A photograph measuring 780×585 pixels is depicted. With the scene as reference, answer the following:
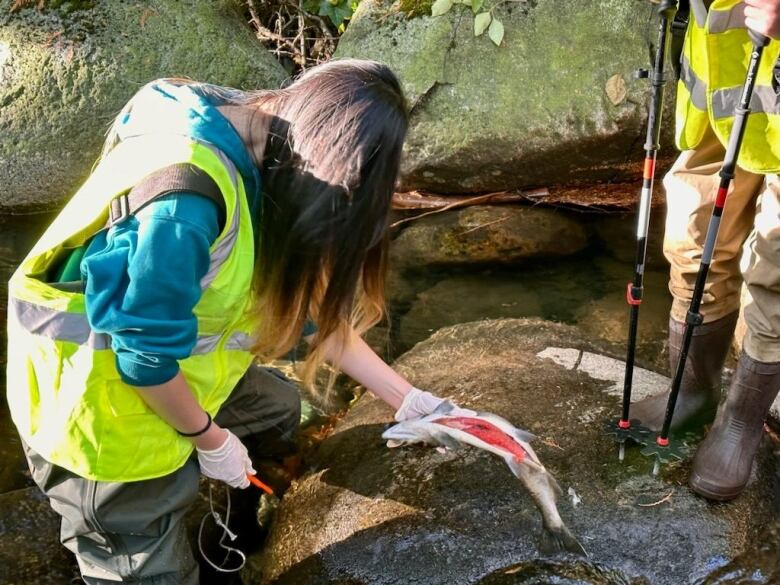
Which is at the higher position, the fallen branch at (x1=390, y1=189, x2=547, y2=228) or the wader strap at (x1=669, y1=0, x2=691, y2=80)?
the wader strap at (x1=669, y1=0, x2=691, y2=80)

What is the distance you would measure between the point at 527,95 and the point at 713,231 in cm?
296

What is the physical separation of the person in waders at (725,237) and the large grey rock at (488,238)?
2.23 m

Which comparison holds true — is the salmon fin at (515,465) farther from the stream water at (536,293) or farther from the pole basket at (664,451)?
the stream water at (536,293)

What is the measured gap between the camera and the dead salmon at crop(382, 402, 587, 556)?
7.59ft

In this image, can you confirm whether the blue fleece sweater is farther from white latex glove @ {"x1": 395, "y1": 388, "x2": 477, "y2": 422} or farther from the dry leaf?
the dry leaf

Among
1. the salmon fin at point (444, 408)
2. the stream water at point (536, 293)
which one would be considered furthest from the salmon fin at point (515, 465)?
the stream water at point (536, 293)

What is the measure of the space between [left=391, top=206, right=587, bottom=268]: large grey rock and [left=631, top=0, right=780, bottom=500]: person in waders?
223 centimetres

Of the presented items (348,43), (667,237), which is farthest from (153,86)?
(348,43)

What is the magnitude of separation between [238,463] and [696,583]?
4.58ft

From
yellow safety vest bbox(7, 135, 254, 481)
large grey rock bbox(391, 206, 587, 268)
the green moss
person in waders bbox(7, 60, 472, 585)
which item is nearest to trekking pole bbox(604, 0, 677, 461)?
person in waders bbox(7, 60, 472, 585)

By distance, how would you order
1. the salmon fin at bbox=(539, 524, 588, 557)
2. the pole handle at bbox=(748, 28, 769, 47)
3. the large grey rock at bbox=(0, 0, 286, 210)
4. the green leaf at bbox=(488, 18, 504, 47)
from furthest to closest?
the large grey rock at bbox=(0, 0, 286, 210) < the green leaf at bbox=(488, 18, 504, 47) < the salmon fin at bbox=(539, 524, 588, 557) < the pole handle at bbox=(748, 28, 769, 47)

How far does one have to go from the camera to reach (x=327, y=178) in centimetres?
183

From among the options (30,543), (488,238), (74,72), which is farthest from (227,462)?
(74,72)

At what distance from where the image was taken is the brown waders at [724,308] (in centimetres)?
236
